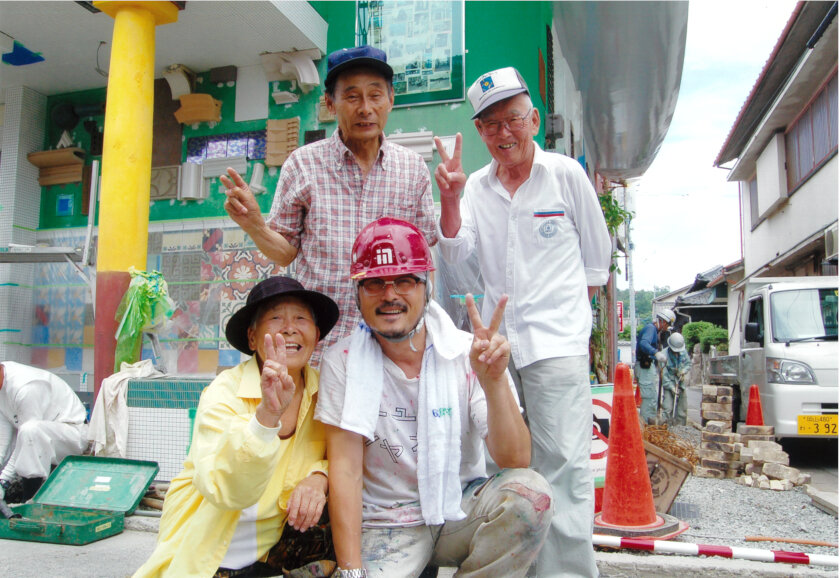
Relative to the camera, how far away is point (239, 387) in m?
2.05

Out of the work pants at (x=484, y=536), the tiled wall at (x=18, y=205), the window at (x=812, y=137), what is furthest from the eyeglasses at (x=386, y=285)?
the window at (x=812, y=137)

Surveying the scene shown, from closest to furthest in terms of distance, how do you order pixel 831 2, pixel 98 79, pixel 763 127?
pixel 98 79 < pixel 831 2 < pixel 763 127

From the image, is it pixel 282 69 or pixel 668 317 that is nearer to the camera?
pixel 282 69

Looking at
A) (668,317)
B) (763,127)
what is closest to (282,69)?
(668,317)

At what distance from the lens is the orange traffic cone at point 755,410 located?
682 cm

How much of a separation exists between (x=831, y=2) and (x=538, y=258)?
11.3m

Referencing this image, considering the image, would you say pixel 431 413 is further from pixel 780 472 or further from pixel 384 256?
pixel 780 472

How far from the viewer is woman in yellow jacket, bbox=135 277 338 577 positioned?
1.74m

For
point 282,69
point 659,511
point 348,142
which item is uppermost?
point 282,69

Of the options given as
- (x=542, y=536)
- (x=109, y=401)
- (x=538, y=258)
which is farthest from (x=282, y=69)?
(x=542, y=536)

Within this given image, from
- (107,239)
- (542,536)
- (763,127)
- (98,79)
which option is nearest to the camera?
(542,536)

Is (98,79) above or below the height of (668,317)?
above

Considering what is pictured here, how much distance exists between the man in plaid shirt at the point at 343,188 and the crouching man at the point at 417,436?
16.4 inches

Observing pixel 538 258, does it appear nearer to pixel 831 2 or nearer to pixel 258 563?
pixel 258 563
